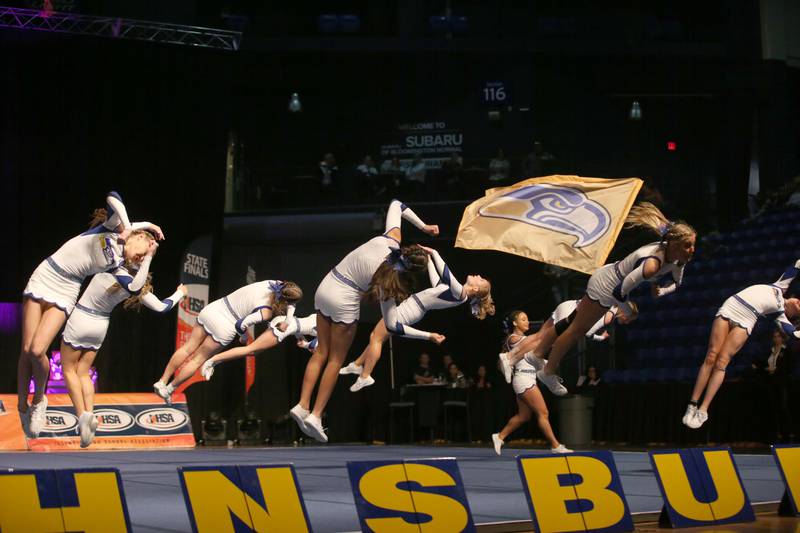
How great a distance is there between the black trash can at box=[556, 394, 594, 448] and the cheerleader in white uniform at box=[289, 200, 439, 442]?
790 cm

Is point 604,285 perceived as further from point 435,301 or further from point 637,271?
point 435,301

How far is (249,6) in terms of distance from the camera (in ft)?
84.5

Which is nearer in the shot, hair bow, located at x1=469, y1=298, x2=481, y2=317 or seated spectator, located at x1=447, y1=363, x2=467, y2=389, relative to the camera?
hair bow, located at x1=469, y1=298, x2=481, y2=317

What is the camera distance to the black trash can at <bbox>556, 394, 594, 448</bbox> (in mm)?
15727

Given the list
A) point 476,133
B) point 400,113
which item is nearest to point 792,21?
point 476,133

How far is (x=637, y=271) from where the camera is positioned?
300 inches

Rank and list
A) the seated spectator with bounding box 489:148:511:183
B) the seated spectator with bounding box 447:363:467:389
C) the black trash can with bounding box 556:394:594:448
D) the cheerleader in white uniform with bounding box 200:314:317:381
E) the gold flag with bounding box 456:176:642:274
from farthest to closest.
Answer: the seated spectator with bounding box 489:148:511:183
the seated spectator with bounding box 447:363:467:389
the black trash can with bounding box 556:394:594:448
the cheerleader in white uniform with bounding box 200:314:317:381
the gold flag with bounding box 456:176:642:274

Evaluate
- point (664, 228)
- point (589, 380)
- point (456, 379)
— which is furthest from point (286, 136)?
point (664, 228)

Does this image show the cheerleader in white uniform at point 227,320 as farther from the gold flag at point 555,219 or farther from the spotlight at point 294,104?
the spotlight at point 294,104

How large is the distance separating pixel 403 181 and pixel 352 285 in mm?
11436

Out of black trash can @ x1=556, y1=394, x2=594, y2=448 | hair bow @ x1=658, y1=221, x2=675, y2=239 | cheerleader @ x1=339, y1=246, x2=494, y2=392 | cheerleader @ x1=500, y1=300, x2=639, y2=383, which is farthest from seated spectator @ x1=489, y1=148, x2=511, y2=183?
hair bow @ x1=658, y1=221, x2=675, y2=239

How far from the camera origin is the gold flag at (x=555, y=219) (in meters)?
8.49

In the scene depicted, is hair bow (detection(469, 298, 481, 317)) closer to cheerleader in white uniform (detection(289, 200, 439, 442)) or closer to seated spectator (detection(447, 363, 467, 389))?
cheerleader in white uniform (detection(289, 200, 439, 442))

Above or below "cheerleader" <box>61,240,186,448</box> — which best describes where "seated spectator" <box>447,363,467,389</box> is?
below
